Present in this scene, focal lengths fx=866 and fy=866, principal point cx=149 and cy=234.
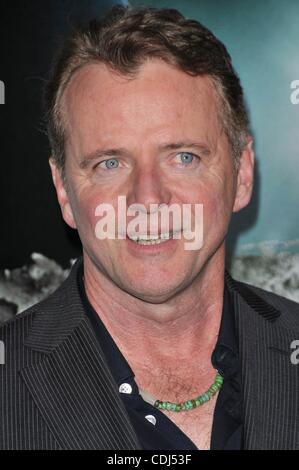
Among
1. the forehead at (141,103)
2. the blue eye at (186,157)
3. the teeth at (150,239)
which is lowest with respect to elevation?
the teeth at (150,239)

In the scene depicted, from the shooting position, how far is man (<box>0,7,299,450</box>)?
271cm

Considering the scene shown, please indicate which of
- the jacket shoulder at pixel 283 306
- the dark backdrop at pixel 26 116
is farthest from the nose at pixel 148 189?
the dark backdrop at pixel 26 116

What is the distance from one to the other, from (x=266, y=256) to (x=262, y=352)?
100cm

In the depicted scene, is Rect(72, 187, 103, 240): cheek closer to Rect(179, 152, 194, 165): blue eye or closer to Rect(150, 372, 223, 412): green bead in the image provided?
Rect(179, 152, 194, 165): blue eye

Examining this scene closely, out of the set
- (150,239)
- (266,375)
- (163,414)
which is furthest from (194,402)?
(150,239)

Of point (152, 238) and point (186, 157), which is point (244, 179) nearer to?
point (186, 157)

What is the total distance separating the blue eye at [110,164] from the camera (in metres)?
2.80

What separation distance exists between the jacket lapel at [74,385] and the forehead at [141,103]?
2.02 ft

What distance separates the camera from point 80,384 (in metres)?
2.73

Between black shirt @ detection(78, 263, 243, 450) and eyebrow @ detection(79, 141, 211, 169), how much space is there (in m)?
0.49

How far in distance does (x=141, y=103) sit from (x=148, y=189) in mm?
300

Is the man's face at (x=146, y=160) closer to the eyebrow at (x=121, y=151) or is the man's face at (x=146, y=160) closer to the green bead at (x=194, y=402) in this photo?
the eyebrow at (x=121, y=151)

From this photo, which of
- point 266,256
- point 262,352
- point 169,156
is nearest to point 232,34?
point 266,256

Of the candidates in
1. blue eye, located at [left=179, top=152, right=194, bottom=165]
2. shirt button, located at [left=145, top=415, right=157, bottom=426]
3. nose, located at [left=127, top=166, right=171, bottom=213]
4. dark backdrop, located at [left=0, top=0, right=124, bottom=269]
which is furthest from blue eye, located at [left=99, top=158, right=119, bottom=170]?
dark backdrop, located at [left=0, top=0, right=124, bottom=269]
